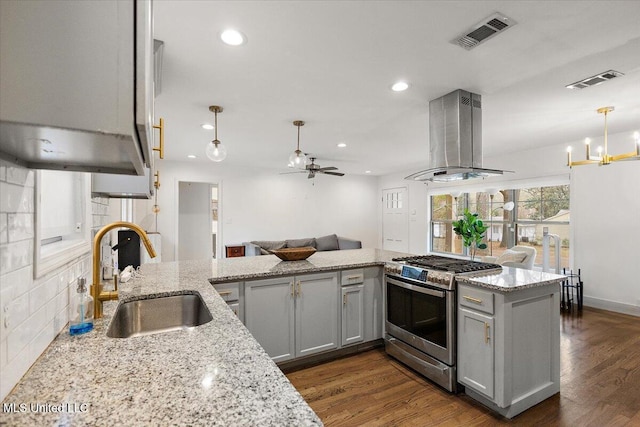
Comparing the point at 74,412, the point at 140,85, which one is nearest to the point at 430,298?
the point at 74,412

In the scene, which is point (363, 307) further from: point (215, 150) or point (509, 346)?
point (215, 150)

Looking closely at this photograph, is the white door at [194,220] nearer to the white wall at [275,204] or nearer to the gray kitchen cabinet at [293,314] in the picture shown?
the white wall at [275,204]

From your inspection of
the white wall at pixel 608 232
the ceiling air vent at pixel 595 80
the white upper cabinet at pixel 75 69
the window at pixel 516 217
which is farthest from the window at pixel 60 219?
the window at pixel 516 217

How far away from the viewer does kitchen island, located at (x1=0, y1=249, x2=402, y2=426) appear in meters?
0.67

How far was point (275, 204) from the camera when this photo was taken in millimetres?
7102

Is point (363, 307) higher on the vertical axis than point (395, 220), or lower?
lower

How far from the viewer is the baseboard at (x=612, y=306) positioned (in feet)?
13.1

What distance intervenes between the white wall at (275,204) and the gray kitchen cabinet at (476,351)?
17.4 ft

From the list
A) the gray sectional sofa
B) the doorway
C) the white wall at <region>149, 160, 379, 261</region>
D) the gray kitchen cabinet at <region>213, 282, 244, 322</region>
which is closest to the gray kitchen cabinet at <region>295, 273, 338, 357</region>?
the gray kitchen cabinet at <region>213, 282, 244, 322</region>

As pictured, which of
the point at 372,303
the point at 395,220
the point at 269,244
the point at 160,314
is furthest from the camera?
the point at 395,220

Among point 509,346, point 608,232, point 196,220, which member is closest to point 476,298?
point 509,346

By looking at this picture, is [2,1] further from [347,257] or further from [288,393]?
[347,257]

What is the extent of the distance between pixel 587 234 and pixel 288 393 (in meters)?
5.41

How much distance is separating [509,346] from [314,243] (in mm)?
Result: 5364
